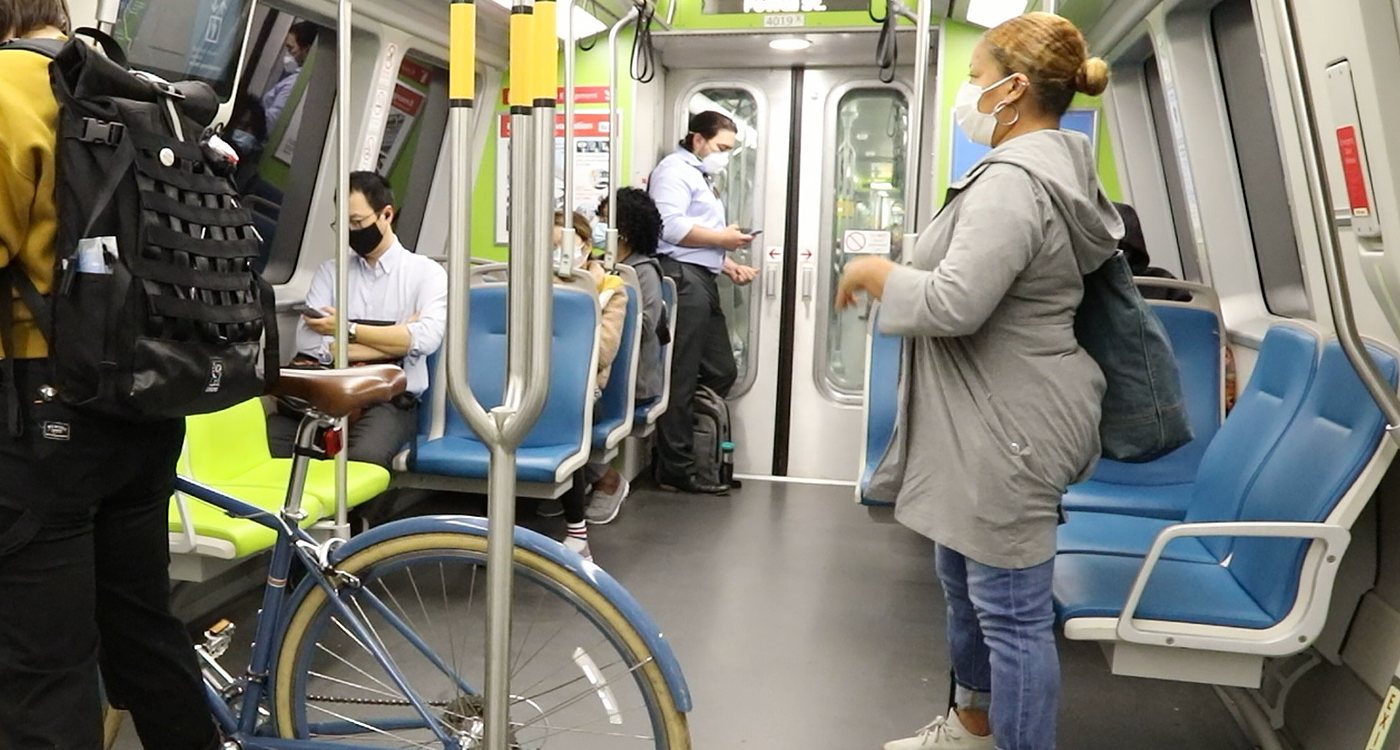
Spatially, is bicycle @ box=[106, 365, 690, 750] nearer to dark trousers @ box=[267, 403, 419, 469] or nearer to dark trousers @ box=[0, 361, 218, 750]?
dark trousers @ box=[0, 361, 218, 750]

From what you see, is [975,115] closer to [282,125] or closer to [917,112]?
[917,112]

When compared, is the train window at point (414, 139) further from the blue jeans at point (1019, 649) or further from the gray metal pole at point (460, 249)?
the gray metal pole at point (460, 249)

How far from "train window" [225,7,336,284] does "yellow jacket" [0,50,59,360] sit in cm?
272

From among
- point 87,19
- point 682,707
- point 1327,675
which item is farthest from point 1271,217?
point 87,19

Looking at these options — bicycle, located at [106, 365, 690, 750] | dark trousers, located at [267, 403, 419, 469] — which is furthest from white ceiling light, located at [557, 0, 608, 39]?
bicycle, located at [106, 365, 690, 750]

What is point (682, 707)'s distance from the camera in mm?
1890

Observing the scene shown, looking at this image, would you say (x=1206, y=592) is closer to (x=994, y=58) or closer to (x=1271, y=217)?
(x=994, y=58)

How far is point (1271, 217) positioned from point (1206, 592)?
2.03 metres

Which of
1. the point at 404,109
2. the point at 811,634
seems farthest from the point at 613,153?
the point at 811,634

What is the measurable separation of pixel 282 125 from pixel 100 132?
131 inches

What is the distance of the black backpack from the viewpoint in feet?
4.82

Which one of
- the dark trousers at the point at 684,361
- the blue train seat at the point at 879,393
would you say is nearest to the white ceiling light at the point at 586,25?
the dark trousers at the point at 684,361

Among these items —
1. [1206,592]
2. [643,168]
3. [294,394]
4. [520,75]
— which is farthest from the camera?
[643,168]

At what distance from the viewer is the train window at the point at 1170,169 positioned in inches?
184
